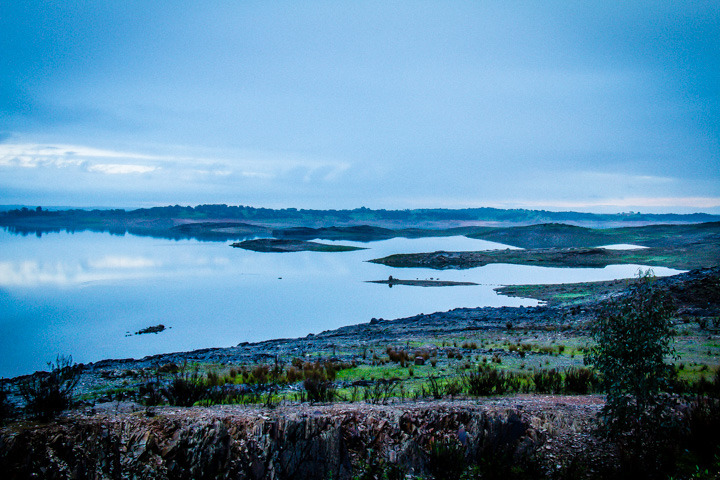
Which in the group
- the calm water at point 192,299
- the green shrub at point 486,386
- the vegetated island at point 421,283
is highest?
the green shrub at point 486,386

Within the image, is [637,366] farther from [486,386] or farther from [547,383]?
[486,386]

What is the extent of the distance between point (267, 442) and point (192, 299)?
2854cm

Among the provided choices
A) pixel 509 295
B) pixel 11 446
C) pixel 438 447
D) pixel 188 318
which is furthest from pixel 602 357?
pixel 509 295

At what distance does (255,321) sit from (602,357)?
72.7ft

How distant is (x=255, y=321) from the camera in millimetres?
26109

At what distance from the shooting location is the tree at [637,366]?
5848mm

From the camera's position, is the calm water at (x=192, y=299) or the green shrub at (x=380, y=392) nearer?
the green shrub at (x=380, y=392)

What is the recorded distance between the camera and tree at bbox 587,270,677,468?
19.2ft

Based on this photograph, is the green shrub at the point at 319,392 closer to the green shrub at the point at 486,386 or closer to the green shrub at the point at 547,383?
the green shrub at the point at 486,386

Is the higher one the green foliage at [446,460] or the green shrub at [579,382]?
the green shrub at [579,382]

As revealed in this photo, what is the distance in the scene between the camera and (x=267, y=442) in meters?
6.47

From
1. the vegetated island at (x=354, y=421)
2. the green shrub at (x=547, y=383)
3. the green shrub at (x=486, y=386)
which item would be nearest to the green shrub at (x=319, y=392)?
the vegetated island at (x=354, y=421)

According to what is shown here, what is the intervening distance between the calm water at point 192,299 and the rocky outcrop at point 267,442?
12.4 metres

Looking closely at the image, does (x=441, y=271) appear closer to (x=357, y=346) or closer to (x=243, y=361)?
(x=357, y=346)
